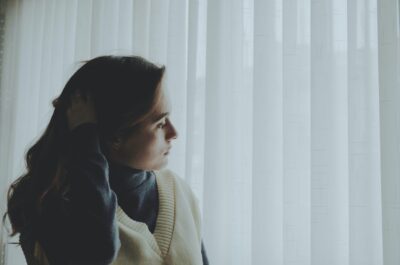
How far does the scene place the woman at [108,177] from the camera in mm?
828

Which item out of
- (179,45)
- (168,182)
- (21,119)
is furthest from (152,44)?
(21,119)

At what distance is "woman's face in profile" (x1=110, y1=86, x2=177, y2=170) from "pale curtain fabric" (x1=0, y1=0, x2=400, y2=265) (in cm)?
38

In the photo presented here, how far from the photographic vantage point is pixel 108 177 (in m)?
0.89

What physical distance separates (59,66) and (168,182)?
1171 millimetres

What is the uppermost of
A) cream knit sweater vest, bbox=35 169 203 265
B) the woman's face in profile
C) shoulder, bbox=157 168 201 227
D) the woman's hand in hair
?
the woman's hand in hair

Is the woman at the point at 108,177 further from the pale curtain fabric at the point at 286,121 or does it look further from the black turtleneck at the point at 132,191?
the pale curtain fabric at the point at 286,121

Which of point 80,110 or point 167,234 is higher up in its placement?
point 80,110

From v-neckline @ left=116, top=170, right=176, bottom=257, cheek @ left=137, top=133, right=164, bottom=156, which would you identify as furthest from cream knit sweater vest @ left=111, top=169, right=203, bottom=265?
cheek @ left=137, top=133, right=164, bottom=156

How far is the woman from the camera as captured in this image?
83cm

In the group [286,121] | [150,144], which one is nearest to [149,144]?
[150,144]

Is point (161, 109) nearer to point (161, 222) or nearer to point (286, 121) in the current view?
point (161, 222)

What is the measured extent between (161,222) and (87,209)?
0.17 metres

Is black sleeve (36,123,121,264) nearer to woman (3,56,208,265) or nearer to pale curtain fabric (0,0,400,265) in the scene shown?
woman (3,56,208,265)

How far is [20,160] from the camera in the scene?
2117mm
